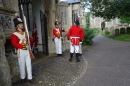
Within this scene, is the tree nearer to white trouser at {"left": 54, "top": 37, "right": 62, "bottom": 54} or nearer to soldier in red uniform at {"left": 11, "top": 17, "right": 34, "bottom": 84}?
white trouser at {"left": 54, "top": 37, "right": 62, "bottom": 54}

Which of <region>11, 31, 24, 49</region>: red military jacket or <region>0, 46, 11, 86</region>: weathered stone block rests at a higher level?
<region>11, 31, 24, 49</region>: red military jacket

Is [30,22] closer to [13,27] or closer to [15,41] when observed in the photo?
[13,27]

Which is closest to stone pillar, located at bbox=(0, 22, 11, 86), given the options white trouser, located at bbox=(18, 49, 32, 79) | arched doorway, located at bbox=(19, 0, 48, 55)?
white trouser, located at bbox=(18, 49, 32, 79)

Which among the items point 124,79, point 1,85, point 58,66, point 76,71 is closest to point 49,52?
point 58,66

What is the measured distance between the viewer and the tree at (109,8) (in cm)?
A: 1399

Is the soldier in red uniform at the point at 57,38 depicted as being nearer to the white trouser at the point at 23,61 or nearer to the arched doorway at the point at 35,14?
the arched doorway at the point at 35,14

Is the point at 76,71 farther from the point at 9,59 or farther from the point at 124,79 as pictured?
the point at 9,59

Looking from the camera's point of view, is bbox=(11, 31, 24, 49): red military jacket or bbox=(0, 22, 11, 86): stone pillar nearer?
bbox=(0, 22, 11, 86): stone pillar

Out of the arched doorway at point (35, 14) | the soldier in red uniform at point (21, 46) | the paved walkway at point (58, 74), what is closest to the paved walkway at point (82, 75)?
the paved walkway at point (58, 74)

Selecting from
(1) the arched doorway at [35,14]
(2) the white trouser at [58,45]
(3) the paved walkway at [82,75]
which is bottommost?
(3) the paved walkway at [82,75]

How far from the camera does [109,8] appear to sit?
14.8 meters

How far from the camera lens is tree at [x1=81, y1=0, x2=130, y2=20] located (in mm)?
13994

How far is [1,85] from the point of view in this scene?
11.6 feet

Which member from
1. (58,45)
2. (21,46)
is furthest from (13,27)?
(58,45)
